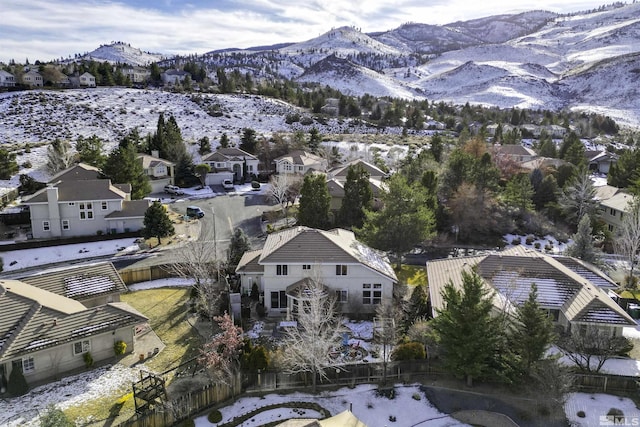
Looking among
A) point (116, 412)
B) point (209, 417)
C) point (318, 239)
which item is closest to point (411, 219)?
point (318, 239)

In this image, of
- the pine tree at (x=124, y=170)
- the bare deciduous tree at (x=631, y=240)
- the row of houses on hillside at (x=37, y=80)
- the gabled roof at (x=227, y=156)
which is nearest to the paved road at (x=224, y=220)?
the pine tree at (x=124, y=170)

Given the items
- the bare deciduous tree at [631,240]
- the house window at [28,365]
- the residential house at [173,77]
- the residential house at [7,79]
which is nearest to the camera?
the house window at [28,365]

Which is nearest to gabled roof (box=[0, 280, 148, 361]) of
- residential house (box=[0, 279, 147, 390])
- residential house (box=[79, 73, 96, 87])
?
residential house (box=[0, 279, 147, 390])

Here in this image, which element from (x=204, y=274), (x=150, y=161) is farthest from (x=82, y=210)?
(x=204, y=274)

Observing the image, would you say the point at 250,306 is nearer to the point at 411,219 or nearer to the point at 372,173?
the point at 411,219

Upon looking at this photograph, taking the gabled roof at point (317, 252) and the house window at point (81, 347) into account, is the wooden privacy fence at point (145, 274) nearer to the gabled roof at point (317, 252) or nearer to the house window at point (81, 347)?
the gabled roof at point (317, 252)

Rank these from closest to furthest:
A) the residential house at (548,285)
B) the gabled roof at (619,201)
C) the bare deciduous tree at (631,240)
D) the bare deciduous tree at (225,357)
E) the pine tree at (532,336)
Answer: the pine tree at (532,336), the bare deciduous tree at (225,357), the residential house at (548,285), the bare deciduous tree at (631,240), the gabled roof at (619,201)
